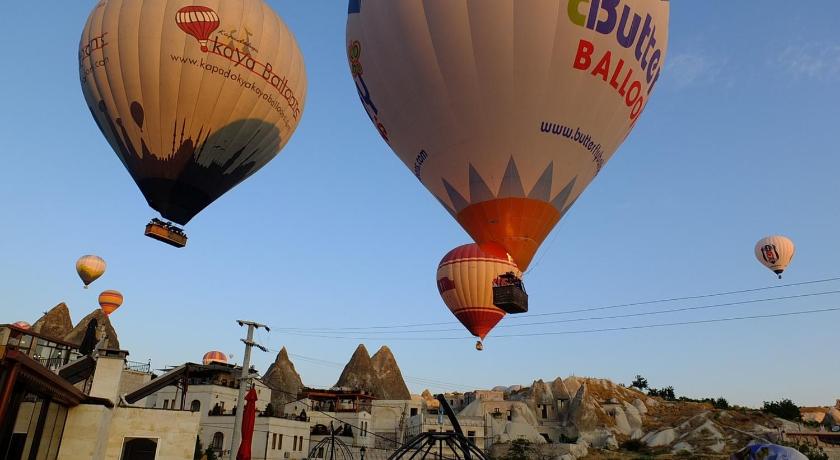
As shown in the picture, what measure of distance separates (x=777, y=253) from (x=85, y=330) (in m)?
71.8

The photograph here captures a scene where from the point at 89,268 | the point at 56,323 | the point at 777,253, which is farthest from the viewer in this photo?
the point at 56,323

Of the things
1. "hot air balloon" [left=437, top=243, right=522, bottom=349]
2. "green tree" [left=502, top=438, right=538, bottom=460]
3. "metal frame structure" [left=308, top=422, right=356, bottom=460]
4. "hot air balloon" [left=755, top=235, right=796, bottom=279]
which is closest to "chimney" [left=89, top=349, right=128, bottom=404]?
"metal frame structure" [left=308, top=422, right=356, bottom=460]

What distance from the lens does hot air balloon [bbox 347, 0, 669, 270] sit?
61.4ft

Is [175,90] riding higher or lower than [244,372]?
higher

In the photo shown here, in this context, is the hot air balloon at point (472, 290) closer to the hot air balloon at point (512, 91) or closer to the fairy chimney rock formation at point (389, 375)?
the hot air balloon at point (512, 91)

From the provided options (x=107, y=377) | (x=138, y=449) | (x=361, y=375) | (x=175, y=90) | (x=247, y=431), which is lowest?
(x=138, y=449)

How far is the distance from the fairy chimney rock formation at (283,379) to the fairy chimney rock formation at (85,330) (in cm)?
2095

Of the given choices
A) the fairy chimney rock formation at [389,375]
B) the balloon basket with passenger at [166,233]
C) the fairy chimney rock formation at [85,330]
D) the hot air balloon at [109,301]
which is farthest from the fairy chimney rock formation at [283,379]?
the balloon basket with passenger at [166,233]

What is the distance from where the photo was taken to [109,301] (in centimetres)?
5581

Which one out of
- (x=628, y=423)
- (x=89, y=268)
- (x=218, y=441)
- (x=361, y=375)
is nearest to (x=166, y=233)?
(x=218, y=441)

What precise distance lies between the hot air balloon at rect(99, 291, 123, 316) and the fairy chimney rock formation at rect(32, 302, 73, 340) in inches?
950

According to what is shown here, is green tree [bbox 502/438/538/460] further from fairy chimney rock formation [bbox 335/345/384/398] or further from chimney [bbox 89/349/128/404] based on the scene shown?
chimney [bbox 89/349/128/404]

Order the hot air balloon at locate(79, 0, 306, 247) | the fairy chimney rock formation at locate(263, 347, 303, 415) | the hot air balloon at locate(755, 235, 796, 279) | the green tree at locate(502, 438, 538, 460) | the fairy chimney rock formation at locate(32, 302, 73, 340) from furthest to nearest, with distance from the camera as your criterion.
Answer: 1. the fairy chimney rock formation at locate(263, 347, 303, 415)
2. the fairy chimney rock formation at locate(32, 302, 73, 340)
3. the green tree at locate(502, 438, 538, 460)
4. the hot air balloon at locate(755, 235, 796, 279)
5. the hot air balloon at locate(79, 0, 306, 247)

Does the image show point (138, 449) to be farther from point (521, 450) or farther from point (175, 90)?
point (521, 450)
